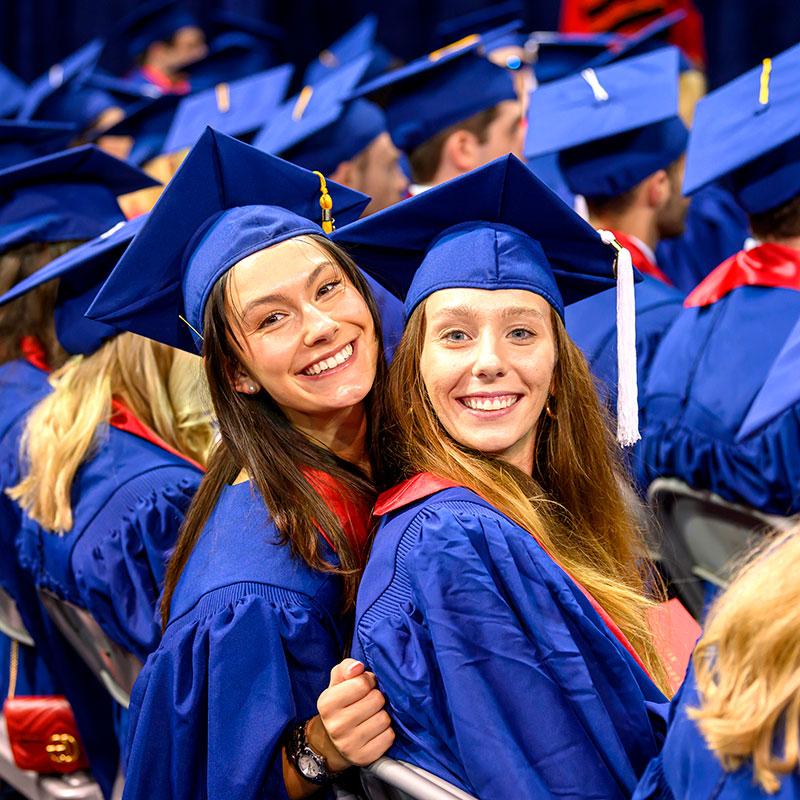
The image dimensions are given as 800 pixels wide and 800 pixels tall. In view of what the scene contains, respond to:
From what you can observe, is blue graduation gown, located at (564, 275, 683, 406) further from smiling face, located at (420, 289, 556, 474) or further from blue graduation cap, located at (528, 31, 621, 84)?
blue graduation cap, located at (528, 31, 621, 84)

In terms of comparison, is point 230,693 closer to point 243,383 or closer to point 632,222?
point 243,383

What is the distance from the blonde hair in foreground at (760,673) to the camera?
117cm

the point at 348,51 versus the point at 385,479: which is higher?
the point at 348,51

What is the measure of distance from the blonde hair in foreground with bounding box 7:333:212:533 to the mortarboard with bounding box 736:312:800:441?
1.25m

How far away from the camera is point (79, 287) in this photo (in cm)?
264

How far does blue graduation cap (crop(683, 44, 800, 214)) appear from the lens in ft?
9.21

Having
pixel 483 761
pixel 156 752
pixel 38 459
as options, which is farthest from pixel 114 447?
pixel 483 761

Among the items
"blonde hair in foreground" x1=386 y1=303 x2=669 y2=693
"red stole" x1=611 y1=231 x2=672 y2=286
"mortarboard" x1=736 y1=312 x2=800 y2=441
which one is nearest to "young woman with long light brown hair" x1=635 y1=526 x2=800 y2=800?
"mortarboard" x1=736 y1=312 x2=800 y2=441

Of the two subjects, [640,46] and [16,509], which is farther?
[640,46]

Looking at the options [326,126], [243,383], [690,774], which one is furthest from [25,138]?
[690,774]

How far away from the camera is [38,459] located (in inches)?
99.4

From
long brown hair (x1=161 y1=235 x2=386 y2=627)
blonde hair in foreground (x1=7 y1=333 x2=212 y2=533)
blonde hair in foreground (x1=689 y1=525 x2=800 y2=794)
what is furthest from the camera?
blonde hair in foreground (x1=7 y1=333 x2=212 y2=533)

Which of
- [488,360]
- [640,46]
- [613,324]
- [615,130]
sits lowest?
[613,324]

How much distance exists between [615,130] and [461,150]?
2.53ft
